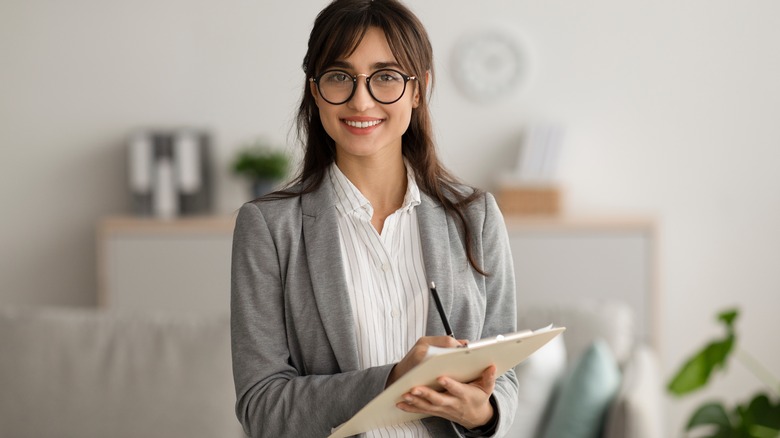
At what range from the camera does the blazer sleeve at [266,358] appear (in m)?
1.27

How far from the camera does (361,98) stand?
1238 mm

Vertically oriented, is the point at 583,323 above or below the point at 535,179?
below

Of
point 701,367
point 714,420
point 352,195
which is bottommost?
point 714,420

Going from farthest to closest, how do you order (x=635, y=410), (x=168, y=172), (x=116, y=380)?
1. (x=168, y=172)
2. (x=116, y=380)
3. (x=635, y=410)

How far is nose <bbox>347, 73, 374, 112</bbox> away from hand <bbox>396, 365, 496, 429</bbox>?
345 millimetres

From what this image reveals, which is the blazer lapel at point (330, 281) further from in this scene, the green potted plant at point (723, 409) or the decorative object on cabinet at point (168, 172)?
the decorative object on cabinet at point (168, 172)

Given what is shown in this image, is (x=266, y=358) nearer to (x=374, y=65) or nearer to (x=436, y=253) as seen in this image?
(x=436, y=253)

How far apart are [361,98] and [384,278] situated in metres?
0.25

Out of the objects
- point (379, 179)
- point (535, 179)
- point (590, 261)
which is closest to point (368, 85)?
point (379, 179)

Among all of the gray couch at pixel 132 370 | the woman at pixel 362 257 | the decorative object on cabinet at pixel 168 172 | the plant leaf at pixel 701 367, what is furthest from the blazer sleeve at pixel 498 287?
the decorative object on cabinet at pixel 168 172

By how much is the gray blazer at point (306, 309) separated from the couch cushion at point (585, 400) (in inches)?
53.2

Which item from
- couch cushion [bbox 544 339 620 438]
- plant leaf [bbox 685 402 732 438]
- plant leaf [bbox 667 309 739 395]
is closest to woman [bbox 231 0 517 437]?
couch cushion [bbox 544 339 620 438]

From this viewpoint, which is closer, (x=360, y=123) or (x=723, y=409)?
(x=360, y=123)

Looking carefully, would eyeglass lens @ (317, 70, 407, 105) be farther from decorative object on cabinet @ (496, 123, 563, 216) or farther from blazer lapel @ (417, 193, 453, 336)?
decorative object on cabinet @ (496, 123, 563, 216)
